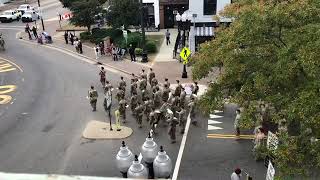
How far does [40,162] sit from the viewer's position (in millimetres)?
17812

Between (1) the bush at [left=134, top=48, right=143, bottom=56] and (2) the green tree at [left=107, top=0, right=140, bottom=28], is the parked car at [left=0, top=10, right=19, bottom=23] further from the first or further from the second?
(1) the bush at [left=134, top=48, right=143, bottom=56]

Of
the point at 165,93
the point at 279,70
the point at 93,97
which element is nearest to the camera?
the point at 279,70

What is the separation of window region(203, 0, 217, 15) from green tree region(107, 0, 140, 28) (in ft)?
20.8

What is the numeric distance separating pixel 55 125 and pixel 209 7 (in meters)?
16.2

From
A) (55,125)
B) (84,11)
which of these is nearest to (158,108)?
(55,125)

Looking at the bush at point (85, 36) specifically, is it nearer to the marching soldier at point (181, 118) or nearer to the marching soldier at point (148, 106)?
the marching soldier at point (148, 106)

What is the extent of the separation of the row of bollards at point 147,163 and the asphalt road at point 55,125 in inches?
98.2

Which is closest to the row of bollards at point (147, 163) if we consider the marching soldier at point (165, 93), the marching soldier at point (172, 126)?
the marching soldier at point (172, 126)

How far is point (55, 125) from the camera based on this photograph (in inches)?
843

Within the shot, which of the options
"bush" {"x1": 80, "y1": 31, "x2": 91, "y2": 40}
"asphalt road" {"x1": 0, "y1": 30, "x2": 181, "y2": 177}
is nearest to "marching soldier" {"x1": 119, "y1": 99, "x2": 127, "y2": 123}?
"asphalt road" {"x1": 0, "y1": 30, "x2": 181, "y2": 177}

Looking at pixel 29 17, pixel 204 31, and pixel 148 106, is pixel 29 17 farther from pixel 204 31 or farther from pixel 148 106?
pixel 148 106

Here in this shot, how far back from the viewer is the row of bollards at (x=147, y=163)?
43.6 ft

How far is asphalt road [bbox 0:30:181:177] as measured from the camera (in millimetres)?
17703

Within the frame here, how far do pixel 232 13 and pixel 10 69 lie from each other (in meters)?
20.4
